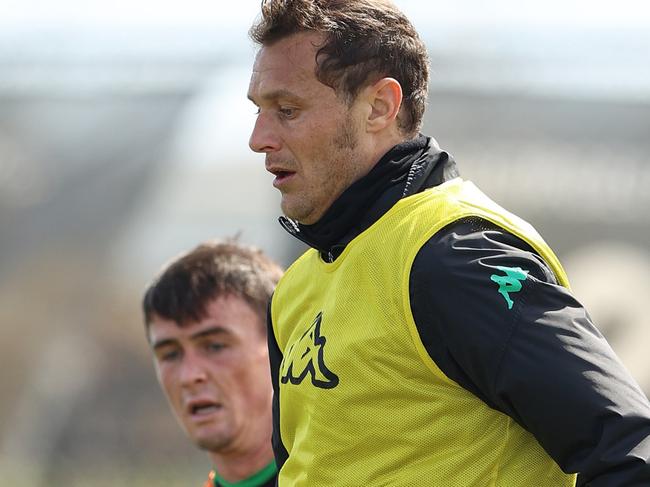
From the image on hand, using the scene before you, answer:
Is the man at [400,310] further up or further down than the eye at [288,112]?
further down

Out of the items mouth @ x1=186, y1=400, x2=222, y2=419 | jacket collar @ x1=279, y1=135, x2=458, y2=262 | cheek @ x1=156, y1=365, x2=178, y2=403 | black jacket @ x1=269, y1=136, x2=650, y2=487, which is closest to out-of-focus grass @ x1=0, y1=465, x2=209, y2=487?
cheek @ x1=156, y1=365, x2=178, y2=403

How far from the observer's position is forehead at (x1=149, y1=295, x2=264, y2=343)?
5.11 m

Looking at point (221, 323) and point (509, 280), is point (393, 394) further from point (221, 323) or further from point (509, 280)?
point (221, 323)

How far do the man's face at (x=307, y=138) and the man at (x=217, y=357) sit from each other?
2.03 metres

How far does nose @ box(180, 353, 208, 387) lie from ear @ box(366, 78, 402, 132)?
86.9 inches

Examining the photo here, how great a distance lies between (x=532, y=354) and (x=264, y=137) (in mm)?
938

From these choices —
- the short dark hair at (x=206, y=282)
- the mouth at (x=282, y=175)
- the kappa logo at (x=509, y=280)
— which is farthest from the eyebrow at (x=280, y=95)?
the short dark hair at (x=206, y=282)

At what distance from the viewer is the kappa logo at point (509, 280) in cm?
262

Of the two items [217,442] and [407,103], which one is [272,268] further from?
[407,103]

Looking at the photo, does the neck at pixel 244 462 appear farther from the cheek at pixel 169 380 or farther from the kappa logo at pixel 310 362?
the kappa logo at pixel 310 362

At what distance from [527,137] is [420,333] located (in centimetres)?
1489

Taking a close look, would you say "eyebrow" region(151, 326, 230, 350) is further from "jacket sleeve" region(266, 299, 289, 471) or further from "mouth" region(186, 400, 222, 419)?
"jacket sleeve" region(266, 299, 289, 471)

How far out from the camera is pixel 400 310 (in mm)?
2768

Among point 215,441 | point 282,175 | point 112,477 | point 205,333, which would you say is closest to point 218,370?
point 205,333
